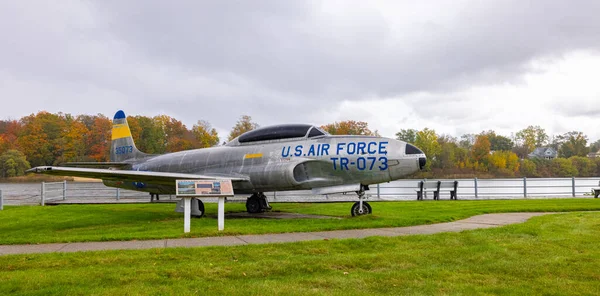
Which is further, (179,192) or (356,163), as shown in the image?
(356,163)

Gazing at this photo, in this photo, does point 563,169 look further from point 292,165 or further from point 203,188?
point 203,188

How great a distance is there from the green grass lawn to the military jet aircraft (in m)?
4.41

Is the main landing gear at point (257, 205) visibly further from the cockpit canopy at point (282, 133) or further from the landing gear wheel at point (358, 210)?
the landing gear wheel at point (358, 210)

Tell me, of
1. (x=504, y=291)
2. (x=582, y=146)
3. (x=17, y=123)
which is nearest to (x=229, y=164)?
(x=504, y=291)

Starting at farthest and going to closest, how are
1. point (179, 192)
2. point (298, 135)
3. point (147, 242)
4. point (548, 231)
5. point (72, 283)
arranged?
1. point (298, 135)
2. point (179, 192)
3. point (548, 231)
4. point (147, 242)
5. point (72, 283)

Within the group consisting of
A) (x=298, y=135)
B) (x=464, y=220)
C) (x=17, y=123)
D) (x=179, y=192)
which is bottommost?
(x=464, y=220)

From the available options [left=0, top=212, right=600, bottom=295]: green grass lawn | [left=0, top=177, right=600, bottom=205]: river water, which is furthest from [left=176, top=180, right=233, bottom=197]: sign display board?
[left=0, top=177, right=600, bottom=205]: river water

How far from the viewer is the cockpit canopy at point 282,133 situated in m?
14.0

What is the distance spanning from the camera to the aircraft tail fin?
19678 mm

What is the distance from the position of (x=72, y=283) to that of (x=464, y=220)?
10361 mm

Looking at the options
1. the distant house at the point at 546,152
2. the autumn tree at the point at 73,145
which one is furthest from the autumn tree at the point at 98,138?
the distant house at the point at 546,152

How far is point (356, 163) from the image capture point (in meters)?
12.8

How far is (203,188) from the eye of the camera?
10.5 m

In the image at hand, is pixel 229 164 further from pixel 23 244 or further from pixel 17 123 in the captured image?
pixel 17 123
